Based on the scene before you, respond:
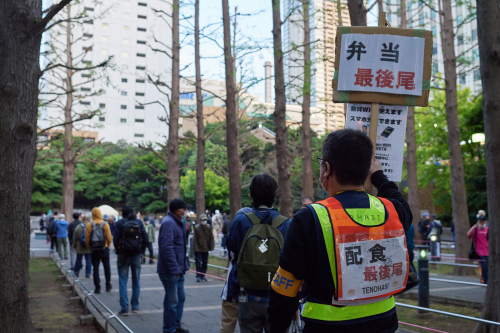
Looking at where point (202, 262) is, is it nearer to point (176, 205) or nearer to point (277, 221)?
point (176, 205)

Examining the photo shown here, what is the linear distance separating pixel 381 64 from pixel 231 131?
10970mm

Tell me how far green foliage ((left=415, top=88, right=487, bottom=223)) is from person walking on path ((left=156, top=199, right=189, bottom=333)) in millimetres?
20329

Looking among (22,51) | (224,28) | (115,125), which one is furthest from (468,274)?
(115,125)

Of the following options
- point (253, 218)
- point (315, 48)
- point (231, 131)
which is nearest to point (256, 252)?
point (253, 218)

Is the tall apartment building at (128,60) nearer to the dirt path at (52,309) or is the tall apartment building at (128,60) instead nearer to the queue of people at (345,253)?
the dirt path at (52,309)

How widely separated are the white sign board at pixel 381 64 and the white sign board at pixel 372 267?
1408 mm

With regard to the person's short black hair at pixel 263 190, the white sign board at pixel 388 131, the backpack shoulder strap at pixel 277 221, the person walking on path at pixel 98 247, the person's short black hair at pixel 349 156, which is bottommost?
the person walking on path at pixel 98 247

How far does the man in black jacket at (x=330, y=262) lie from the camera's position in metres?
2.23

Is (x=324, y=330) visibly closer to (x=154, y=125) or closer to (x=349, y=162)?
(x=349, y=162)

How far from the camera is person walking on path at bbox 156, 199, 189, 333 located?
656 centimetres

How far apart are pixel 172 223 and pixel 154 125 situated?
89.3 m

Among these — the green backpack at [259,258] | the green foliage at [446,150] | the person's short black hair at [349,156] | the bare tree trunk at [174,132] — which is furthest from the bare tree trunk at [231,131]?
the green foliage at [446,150]

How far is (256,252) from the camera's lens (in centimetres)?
377

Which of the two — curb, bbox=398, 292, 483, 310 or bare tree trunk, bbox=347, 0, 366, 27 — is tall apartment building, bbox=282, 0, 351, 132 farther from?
curb, bbox=398, 292, 483, 310
